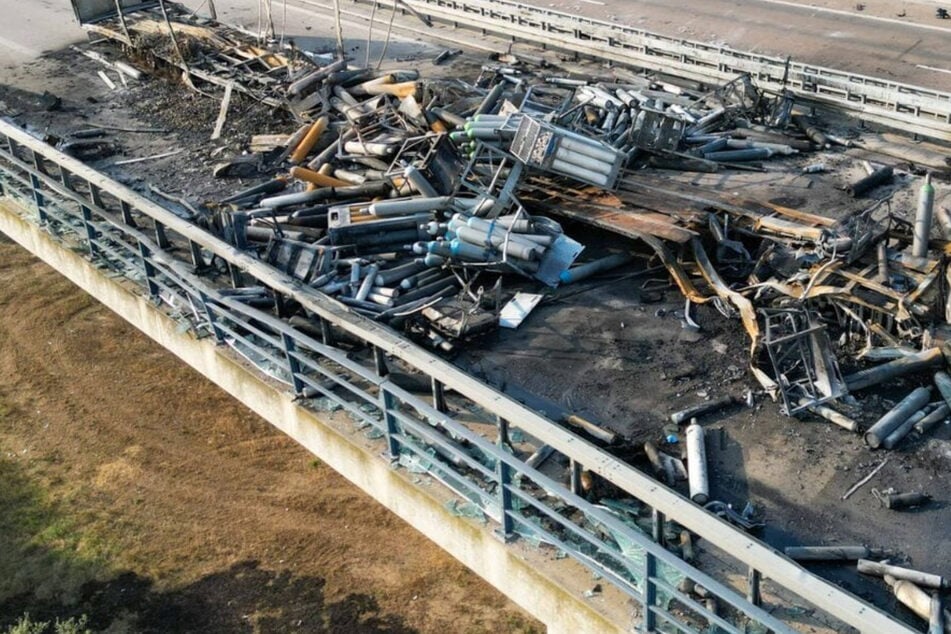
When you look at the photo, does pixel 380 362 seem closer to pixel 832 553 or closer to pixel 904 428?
pixel 832 553

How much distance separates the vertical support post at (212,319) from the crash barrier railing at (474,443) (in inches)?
0.8

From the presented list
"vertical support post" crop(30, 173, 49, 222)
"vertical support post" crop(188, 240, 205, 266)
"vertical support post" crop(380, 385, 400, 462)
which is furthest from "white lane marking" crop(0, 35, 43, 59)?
"vertical support post" crop(380, 385, 400, 462)

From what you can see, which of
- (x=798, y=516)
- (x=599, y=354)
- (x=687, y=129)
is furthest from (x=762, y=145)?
(x=798, y=516)

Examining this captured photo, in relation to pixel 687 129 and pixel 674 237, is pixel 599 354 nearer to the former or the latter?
pixel 674 237

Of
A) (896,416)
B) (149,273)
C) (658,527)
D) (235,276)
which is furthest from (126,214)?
(896,416)

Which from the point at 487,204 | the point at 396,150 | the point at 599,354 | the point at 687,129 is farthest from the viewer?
the point at 687,129

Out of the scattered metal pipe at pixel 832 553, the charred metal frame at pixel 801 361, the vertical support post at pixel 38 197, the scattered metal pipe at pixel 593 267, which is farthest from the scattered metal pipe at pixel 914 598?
the vertical support post at pixel 38 197

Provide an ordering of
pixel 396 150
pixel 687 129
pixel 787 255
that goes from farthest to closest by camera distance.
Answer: pixel 687 129, pixel 396 150, pixel 787 255

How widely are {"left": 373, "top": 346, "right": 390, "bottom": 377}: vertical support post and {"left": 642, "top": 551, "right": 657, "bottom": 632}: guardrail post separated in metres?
4.09

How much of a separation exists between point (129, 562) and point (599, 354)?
1025 centimetres

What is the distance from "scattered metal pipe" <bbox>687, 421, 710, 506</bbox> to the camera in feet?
32.8

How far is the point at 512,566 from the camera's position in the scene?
960 centimetres

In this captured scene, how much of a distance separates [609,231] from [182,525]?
9704 millimetres

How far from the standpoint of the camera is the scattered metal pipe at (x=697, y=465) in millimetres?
9992
